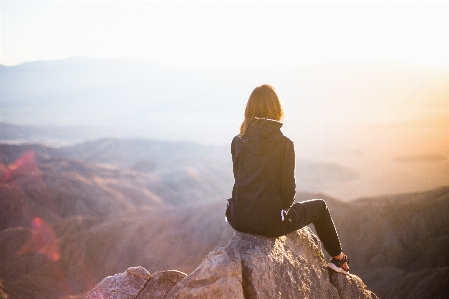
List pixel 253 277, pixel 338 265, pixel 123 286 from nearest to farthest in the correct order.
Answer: pixel 253 277, pixel 338 265, pixel 123 286

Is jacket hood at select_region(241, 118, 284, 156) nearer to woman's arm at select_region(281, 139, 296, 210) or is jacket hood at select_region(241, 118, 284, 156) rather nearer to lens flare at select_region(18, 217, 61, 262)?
woman's arm at select_region(281, 139, 296, 210)

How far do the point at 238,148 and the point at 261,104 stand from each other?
509mm

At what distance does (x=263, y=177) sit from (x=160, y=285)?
7.75 feet

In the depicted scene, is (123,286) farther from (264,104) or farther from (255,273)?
(264,104)

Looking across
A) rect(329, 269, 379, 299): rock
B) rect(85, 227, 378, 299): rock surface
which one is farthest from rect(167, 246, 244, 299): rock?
rect(329, 269, 379, 299): rock

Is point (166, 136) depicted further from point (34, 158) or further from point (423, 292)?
point (423, 292)

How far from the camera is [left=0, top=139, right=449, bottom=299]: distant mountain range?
68.3ft

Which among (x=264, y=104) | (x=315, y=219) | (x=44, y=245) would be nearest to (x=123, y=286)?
(x=315, y=219)

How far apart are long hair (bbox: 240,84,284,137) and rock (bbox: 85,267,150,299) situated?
269 centimetres

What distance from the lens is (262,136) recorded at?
158 inches

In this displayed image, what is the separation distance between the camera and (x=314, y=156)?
3462 inches

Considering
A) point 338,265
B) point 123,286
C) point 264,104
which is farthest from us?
point 123,286

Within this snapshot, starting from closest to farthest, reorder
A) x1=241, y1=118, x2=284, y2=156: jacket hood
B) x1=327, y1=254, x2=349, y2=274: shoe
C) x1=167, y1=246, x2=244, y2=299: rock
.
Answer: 1. x1=167, y1=246, x2=244, y2=299: rock
2. x1=241, y1=118, x2=284, y2=156: jacket hood
3. x1=327, y1=254, x2=349, y2=274: shoe

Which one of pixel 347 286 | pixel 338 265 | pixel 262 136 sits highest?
pixel 262 136
